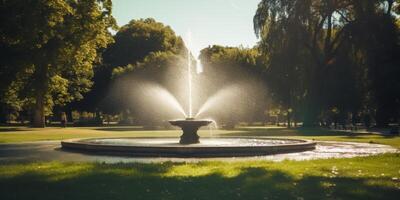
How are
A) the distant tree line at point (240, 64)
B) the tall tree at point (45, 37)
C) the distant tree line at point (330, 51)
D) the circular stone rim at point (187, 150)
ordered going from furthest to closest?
the distant tree line at point (330, 51)
the distant tree line at point (240, 64)
the tall tree at point (45, 37)
the circular stone rim at point (187, 150)

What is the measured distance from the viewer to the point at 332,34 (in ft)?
202

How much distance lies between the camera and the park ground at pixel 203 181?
414 inches

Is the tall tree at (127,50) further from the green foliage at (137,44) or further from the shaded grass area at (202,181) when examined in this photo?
the shaded grass area at (202,181)

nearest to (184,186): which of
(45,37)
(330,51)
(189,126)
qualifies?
(189,126)

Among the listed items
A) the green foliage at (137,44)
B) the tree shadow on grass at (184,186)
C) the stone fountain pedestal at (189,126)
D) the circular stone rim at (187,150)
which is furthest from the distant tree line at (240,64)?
the tree shadow on grass at (184,186)

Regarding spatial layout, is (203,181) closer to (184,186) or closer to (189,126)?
(184,186)

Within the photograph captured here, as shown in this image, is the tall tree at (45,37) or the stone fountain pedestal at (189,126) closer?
the stone fountain pedestal at (189,126)

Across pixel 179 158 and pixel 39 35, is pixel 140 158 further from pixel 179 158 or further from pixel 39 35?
pixel 39 35

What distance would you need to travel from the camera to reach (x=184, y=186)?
11406 millimetres

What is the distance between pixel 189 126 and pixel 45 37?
1330 centimetres

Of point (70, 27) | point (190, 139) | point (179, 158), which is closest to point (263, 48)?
point (70, 27)

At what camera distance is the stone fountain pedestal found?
2617 centimetres

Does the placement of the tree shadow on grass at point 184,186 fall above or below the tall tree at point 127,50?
below

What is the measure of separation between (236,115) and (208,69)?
747 cm
